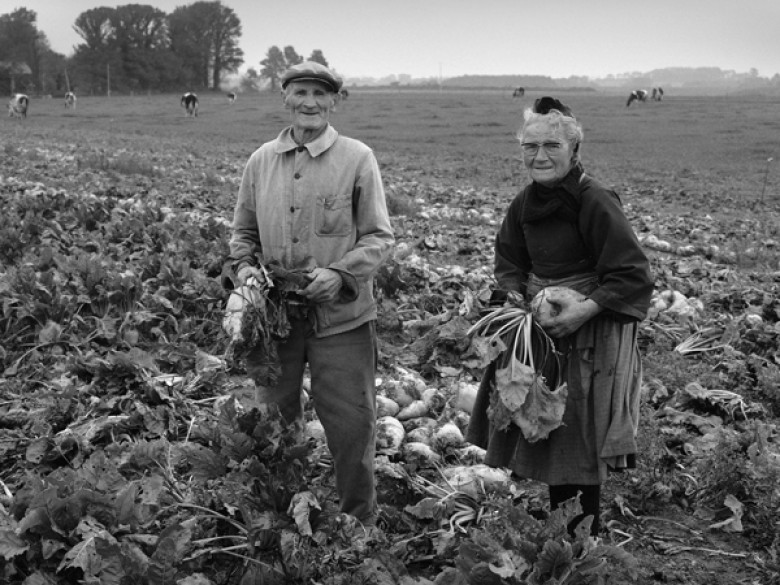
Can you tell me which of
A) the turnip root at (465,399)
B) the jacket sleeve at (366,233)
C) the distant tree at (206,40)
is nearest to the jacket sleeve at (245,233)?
the jacket sleeve at (366,233)

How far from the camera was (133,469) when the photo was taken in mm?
3523

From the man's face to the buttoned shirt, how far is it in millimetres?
61

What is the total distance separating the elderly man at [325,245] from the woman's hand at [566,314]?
701mm

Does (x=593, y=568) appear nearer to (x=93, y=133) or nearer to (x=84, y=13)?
(x=93, y=133)

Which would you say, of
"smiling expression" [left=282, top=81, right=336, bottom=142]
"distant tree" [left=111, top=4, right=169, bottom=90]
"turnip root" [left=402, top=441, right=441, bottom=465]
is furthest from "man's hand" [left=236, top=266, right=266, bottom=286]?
"distant tree" [left=111, top=4, right=169, bottom=90]

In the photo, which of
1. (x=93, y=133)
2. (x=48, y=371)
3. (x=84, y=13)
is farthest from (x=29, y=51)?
(x=48, y=371)

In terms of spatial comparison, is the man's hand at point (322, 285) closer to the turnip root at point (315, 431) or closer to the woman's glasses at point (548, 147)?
the woman's glasses at point (548, 147)

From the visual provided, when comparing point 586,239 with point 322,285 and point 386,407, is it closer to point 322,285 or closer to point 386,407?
point 322,285

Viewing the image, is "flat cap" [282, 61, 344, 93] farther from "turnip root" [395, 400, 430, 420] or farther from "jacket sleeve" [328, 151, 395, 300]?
"turnip root" [395, 400, 430, 420]

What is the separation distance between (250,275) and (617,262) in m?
1.40

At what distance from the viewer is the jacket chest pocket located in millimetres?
3000

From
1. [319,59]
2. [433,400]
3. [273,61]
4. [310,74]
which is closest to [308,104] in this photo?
[310,74]

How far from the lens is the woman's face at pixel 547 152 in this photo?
2752 mm

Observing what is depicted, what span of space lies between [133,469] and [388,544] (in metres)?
1.31
